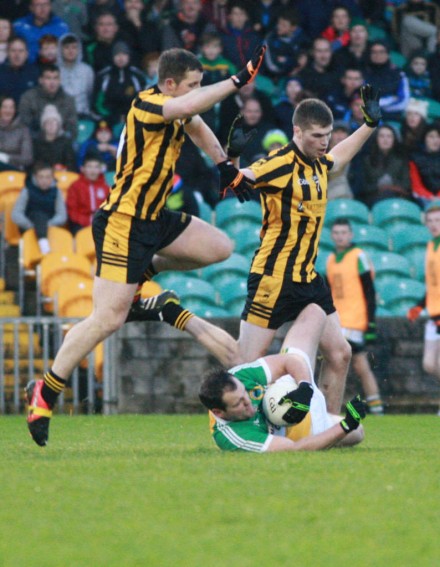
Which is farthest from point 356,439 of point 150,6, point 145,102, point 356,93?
point 150,6

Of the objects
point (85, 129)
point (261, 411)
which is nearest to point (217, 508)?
point (261, 411)

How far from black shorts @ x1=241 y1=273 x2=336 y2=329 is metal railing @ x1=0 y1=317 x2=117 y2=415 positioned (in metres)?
4.82

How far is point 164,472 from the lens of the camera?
6.72 metres

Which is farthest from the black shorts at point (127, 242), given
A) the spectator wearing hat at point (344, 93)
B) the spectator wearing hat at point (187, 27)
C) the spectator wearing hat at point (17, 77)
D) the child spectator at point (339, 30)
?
the child spectator at point (339, 30)

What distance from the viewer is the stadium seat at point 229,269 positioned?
1452cm

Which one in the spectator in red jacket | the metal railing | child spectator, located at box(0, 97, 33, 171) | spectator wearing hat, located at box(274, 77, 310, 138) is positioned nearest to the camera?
the metal railing

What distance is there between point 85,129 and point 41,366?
11.8ft

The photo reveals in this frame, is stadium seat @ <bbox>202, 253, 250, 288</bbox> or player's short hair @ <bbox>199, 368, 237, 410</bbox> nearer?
player's short hair @ <bbox>199, 368, 237, 410</bbox>

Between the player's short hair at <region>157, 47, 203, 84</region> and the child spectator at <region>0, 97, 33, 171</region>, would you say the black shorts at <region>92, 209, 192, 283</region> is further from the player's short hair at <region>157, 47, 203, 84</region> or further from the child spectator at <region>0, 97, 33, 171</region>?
the child spectator at <region>0, 97, 33, 171</region>

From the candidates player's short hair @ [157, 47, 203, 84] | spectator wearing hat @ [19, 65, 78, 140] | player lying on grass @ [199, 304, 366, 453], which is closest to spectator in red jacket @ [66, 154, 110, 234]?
spectator wearing hat @ [19, 65, 78, 140]

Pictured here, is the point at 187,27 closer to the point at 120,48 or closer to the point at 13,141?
the point at 120,48

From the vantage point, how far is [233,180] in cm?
820

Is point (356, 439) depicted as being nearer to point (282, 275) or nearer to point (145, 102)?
point (282, 275)

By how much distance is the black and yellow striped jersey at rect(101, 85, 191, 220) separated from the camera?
7918 mm
